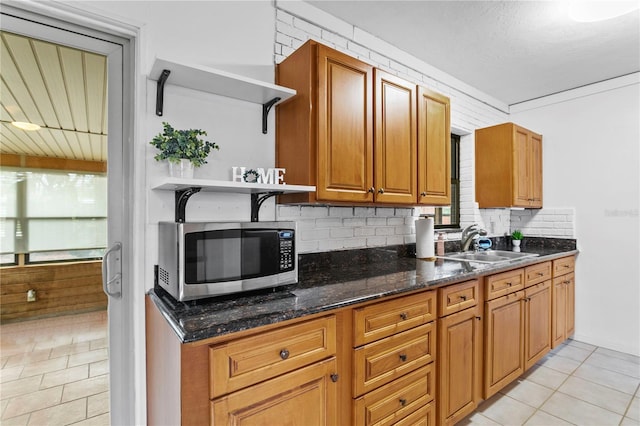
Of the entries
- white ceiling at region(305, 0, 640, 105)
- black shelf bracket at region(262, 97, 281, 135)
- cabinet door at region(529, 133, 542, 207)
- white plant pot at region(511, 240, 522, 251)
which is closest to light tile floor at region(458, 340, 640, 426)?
white plant pot at region(511, 240, 522, 251)

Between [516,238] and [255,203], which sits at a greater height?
[255,203]

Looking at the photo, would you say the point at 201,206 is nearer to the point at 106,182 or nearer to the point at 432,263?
the point at 106,182

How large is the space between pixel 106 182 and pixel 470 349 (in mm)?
2148

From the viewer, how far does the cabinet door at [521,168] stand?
321 cm

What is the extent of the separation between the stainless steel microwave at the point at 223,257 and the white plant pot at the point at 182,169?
231mm

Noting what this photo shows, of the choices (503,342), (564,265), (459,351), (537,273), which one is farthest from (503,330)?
(564,265)

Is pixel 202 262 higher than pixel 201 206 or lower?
lower

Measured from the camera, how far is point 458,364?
1891 millimetres

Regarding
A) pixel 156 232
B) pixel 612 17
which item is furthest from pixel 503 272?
pixel 156 232

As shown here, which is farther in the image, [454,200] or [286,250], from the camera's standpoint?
[454,200]

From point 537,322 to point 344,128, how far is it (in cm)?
227

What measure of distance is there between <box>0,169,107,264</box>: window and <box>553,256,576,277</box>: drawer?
3.46 meters

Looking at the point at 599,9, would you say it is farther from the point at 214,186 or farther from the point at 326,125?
the point at 214,186

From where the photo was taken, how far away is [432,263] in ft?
A: 7.59
